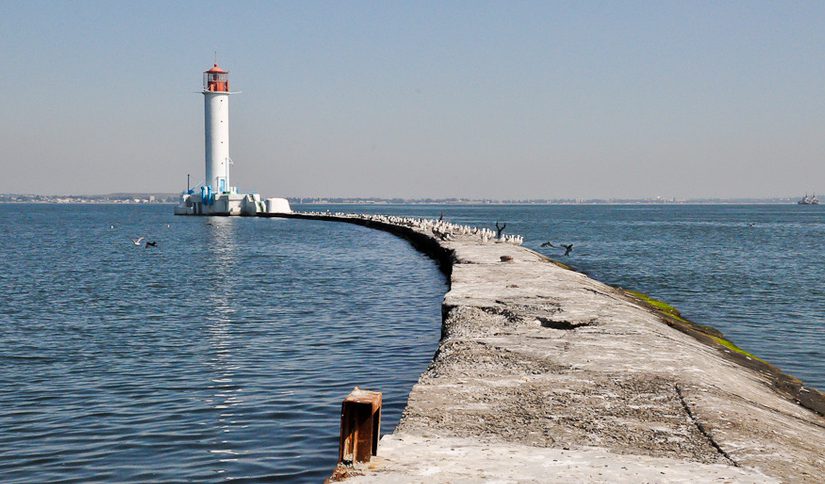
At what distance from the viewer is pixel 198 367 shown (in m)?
13.1

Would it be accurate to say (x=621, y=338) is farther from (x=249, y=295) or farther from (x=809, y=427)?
(x=249, y=295)

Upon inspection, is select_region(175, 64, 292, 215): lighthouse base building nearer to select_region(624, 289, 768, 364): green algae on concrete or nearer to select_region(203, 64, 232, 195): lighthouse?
select_region(203, 64, 232, 195): lighthouse

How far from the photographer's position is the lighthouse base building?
3639 inches

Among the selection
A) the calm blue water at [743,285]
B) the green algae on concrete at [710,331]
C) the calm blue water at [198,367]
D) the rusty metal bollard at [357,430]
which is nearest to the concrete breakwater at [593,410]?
the rusty metal bollard at [357,430]

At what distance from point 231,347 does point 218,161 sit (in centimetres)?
8043

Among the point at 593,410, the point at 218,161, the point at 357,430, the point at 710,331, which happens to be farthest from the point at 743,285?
the point at 218,161

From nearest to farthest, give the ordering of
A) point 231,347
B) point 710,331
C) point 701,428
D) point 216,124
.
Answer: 1. point 701,428
2. point 231,347
3. point 710,331
4. point 216,124

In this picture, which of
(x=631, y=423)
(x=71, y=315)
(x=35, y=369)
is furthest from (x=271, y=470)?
(x=71, y=315)

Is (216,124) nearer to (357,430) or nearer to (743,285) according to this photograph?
(743,285)

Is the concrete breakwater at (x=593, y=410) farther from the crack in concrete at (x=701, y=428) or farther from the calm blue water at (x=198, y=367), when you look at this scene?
the calm blue water at (x=198, y=367)

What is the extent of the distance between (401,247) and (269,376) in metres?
34.8

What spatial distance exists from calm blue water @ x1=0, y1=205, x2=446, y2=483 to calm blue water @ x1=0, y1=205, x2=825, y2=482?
34 mm

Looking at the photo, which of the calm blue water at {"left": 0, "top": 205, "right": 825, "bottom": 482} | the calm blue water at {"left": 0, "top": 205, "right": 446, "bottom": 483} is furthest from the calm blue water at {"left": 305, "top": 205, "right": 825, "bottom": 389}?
the calm blue water at {"left": 0, "top": 205, "right": 446, "bottom": 483}

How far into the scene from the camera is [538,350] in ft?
35.1
